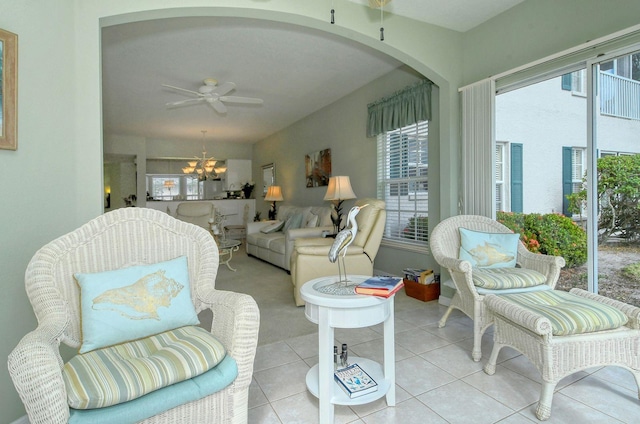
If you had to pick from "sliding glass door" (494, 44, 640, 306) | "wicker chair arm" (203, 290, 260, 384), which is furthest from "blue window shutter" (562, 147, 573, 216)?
"wicker chair arm" (203, 290, 260, 384)

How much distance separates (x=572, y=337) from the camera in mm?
1708

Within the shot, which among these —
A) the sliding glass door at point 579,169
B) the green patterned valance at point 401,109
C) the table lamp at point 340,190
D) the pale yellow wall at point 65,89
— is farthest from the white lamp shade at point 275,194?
the sliding glass door at point 579,169

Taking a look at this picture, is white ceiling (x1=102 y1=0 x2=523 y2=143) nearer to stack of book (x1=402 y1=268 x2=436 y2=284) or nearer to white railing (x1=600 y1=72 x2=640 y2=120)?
white railing (x1=600 y1=72 x2=640 y2=120)

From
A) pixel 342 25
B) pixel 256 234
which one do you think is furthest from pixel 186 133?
pixel 342 25

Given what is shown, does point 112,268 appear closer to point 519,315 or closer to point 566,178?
point 519,315

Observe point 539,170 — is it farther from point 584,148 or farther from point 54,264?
point 54,264

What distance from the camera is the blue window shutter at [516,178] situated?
311 centimetres

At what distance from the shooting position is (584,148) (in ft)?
8.34

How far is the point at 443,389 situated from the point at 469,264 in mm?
825

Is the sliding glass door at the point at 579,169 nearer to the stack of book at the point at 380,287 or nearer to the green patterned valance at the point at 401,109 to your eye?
the green patterned valance at the point at 401,109

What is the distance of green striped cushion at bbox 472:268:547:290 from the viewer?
7.53 ft

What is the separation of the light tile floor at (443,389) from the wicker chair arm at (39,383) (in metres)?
0.92

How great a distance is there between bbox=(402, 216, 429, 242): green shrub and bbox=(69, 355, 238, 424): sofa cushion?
307 cm

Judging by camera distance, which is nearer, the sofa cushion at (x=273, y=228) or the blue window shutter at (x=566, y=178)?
the blue window shutter at (x=566, y=178)
